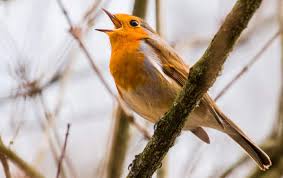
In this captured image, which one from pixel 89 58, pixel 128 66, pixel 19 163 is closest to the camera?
pixel 19 163

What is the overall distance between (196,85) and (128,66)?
4.53ft

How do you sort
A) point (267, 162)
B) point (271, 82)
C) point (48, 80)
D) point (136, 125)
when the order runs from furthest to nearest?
1. point (271, 82)
2. point (48, 80)
3. point (136, 125)
4. point (267, 162)

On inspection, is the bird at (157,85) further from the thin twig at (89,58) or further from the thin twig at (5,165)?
the thin twig at (5,165)

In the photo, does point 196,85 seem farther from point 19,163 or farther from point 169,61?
point 169,61

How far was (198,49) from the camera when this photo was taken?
6.06m

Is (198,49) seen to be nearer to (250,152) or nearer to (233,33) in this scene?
(250,152)

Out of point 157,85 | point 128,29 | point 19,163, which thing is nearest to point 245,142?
point 157,85

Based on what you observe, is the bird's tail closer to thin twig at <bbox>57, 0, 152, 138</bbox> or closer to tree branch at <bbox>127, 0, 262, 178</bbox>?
thin twig at <bbox>57, 0, 152, 138</bbox>

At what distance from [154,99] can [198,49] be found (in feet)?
6.41

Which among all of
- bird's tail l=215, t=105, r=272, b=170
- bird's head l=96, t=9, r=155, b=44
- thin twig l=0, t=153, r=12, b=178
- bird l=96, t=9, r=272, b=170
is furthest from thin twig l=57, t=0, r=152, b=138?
thin twig l=0, t=153, r=12, b=178

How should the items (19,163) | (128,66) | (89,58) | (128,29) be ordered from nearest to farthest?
1. (19,163)
2. (89,58)
3. (128,66)
4. (128,29)

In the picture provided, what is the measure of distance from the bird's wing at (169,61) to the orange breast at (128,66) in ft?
0.45

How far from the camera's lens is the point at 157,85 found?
422cm

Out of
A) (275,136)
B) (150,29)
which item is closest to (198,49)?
(150,29)
